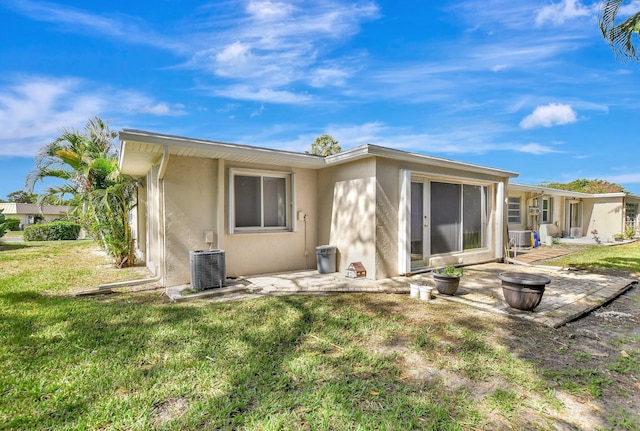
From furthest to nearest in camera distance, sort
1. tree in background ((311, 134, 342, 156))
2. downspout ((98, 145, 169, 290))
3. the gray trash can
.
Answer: tree in background ((311, 134, 342, 156)) → the gray trash can → downspout ((98, 145, 169, 290))

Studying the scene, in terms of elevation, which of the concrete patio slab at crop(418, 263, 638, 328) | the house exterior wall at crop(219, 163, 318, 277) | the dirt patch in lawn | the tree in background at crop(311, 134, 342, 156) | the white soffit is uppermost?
the tree in background at crop(311, 134, 342, 156)

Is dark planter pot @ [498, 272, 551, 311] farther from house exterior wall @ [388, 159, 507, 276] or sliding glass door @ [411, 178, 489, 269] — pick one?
sliding glass door @ [411, 178, 489, 269]

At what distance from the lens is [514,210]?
15.6 meters

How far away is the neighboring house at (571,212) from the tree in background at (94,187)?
1668cm

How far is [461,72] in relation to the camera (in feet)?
32.0

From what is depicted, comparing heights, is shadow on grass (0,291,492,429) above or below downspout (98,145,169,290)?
below

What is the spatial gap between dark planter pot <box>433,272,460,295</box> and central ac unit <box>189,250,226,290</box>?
169 inches

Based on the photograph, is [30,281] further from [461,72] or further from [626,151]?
[626,151]

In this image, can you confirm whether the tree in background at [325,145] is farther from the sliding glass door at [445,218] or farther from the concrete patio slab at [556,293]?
the concrete patio slab at [556,293]

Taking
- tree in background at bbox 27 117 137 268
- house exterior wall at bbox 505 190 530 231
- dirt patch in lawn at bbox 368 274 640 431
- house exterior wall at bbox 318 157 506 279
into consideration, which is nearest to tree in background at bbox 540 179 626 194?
house exterior wall at bbox 505 190 530 231

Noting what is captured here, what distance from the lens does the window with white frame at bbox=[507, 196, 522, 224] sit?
15.4m

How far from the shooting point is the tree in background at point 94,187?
8.27 meters

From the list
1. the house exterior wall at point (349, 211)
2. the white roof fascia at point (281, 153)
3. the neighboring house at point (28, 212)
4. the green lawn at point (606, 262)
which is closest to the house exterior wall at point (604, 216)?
the green lawn at point (606, 262)

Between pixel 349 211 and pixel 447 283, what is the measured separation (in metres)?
2.85
